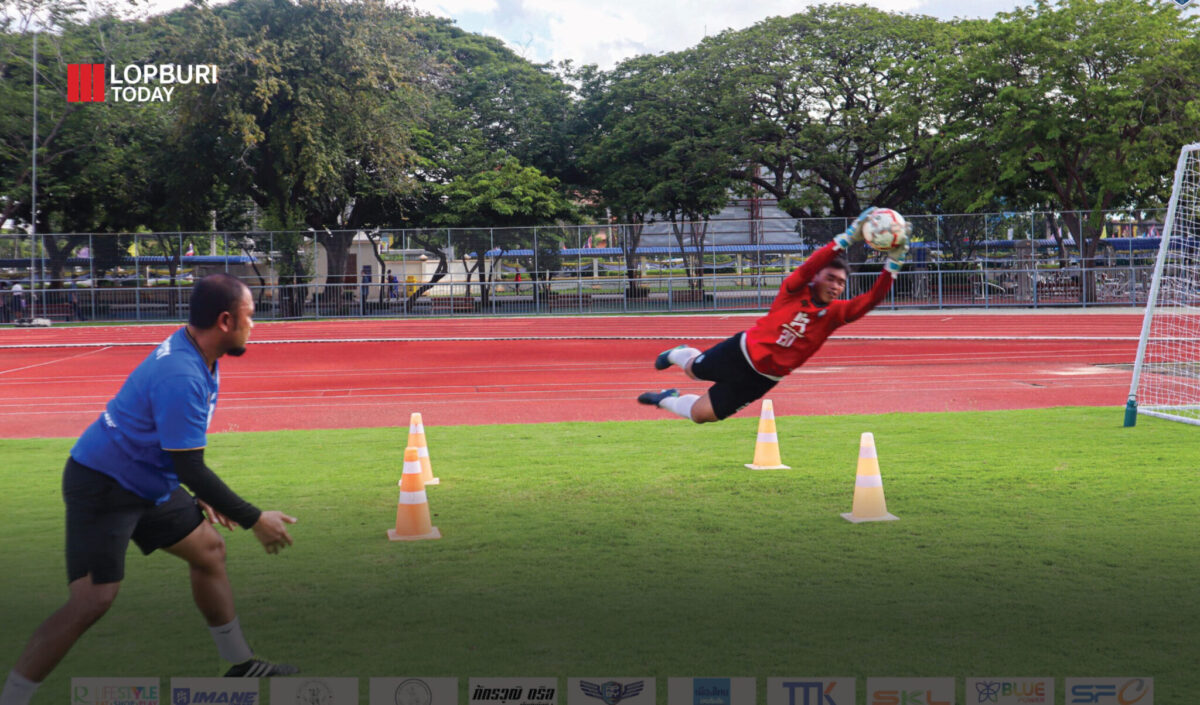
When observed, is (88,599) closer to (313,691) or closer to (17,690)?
(17,690)

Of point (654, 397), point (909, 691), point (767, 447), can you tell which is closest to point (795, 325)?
point (654, 397)

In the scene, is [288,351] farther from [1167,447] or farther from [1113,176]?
[1113,176]

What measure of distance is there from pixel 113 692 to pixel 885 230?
15.6 ft

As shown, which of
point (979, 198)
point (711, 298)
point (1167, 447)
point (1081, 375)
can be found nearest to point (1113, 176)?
point (979, 198)

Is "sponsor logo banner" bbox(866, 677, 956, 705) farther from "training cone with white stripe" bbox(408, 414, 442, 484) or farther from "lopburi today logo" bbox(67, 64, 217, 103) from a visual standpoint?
"lopburi today logo" bbox(67, 64, 217, 103)

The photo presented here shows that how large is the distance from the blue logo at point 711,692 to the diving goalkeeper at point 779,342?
3058mm

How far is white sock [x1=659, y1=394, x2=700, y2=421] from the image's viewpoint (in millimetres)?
7668

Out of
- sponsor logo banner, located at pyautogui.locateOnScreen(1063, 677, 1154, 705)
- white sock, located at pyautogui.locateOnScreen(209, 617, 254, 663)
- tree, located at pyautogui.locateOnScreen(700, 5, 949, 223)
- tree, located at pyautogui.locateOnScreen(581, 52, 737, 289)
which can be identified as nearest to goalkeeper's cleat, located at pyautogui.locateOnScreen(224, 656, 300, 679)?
white sock, located at pyautogui.locateOnScreen(209, 617, 254, 663)

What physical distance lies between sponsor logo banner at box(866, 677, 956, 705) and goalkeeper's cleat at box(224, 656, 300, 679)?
2699 millimetres

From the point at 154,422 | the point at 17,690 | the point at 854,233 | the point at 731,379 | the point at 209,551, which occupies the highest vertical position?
the point at 854,233

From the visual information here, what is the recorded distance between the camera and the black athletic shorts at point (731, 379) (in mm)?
7398

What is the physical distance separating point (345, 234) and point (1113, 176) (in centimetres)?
2641

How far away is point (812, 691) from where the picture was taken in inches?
174

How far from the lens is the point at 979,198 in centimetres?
3581
